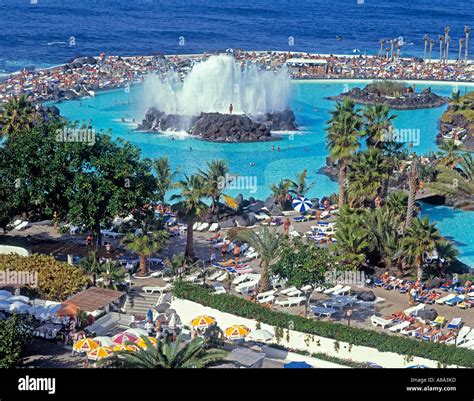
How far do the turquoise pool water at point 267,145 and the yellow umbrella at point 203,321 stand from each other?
16245 millimetres

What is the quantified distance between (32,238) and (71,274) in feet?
27.9

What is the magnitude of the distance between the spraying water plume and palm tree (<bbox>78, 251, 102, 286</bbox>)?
34113 millimetres

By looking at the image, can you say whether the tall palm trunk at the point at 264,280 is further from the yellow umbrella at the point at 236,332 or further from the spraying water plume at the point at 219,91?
the spraying water plume at the point at 219,91

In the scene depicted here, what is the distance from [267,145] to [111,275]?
99.8 ft

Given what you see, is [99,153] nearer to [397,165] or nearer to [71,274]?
[71,274]

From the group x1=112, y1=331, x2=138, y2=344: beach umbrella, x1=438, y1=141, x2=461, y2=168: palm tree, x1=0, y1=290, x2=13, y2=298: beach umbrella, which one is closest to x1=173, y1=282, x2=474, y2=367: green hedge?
x1=112, y1=331, x2=138, y2=344: beach umbrella

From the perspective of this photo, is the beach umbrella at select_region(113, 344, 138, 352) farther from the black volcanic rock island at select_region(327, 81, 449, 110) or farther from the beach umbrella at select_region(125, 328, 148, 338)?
the black volcanic rock island at select_region(327, 81, 449, 110)

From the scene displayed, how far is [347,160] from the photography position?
1791 inches

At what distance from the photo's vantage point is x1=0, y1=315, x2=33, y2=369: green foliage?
1006 inches

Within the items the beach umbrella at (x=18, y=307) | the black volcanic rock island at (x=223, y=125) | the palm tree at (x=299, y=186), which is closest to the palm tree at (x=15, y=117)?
the palm tree at (x=299, y=186)

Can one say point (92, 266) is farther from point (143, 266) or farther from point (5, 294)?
point (5, 294)

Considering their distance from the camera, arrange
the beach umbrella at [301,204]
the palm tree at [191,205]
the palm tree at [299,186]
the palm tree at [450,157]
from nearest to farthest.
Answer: the palm tree at [191,205], the beach umbrella at [301,204], the palm tree at [299,186], the palm tree at [450,157]

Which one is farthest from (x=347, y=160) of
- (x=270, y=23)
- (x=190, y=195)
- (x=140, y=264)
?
(x=270, y=23)

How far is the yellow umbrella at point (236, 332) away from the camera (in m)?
29.7
